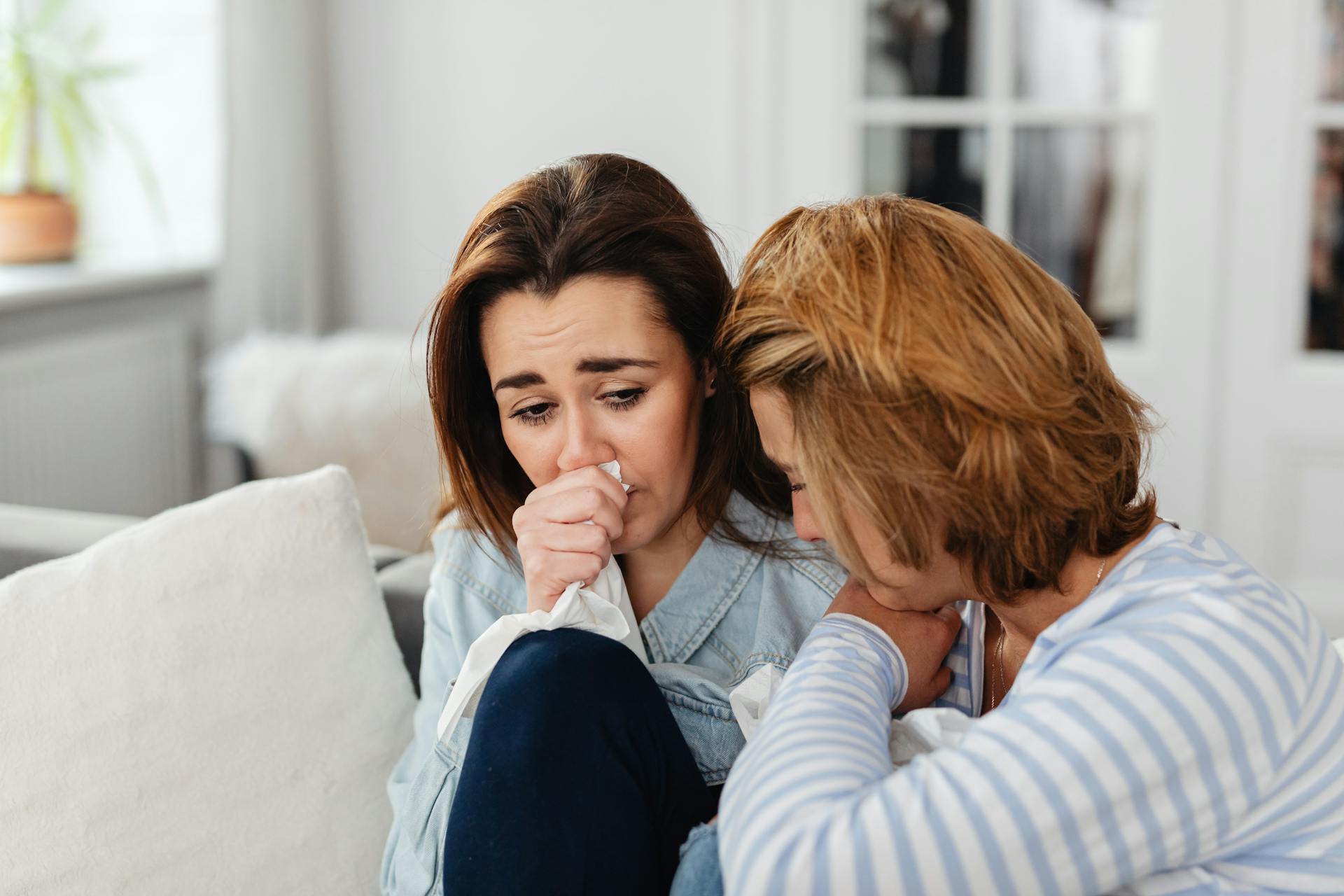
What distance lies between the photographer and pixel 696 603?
1.33 m

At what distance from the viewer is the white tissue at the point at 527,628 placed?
3.57 ft

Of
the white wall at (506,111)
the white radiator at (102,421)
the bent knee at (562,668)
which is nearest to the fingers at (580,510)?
the bent knee at (562,668)

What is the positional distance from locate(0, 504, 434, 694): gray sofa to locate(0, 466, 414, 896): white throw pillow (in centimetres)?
11

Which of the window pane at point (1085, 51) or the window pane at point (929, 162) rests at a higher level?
the window pane at point (1085, 51)

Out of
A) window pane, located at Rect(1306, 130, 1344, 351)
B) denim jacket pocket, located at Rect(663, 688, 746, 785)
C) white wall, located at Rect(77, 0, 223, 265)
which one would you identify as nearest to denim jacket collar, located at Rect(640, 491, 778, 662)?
denim jacket pocket, located at Rect(663, 688, 746, 785)

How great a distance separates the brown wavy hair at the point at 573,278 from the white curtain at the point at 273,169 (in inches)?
73.4

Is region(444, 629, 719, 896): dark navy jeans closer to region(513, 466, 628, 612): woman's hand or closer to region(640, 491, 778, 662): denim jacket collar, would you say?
region(513, 466, 628, 612): woman's hand

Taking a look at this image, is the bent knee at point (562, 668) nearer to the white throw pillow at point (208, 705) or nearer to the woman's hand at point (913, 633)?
the woman's hand at point (913, 633)

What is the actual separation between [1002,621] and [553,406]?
1.50ft

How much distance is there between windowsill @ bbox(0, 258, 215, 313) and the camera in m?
2.48

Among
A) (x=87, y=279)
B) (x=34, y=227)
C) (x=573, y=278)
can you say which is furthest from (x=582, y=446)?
(x=34, y=227)

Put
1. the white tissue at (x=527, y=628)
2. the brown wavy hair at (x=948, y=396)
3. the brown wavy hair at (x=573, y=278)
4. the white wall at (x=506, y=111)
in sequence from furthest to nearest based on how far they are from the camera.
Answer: the white wall at (x=506, y=111) < the brown wavy hair at (x=573, y=278) < the white tissue at (x=527, y=628) < the brown wavy hair at (x=948, y=396)

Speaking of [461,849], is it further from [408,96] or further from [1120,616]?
[408,96]

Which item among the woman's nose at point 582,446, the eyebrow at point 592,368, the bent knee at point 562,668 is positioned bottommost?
the bent knee at point 562,668
